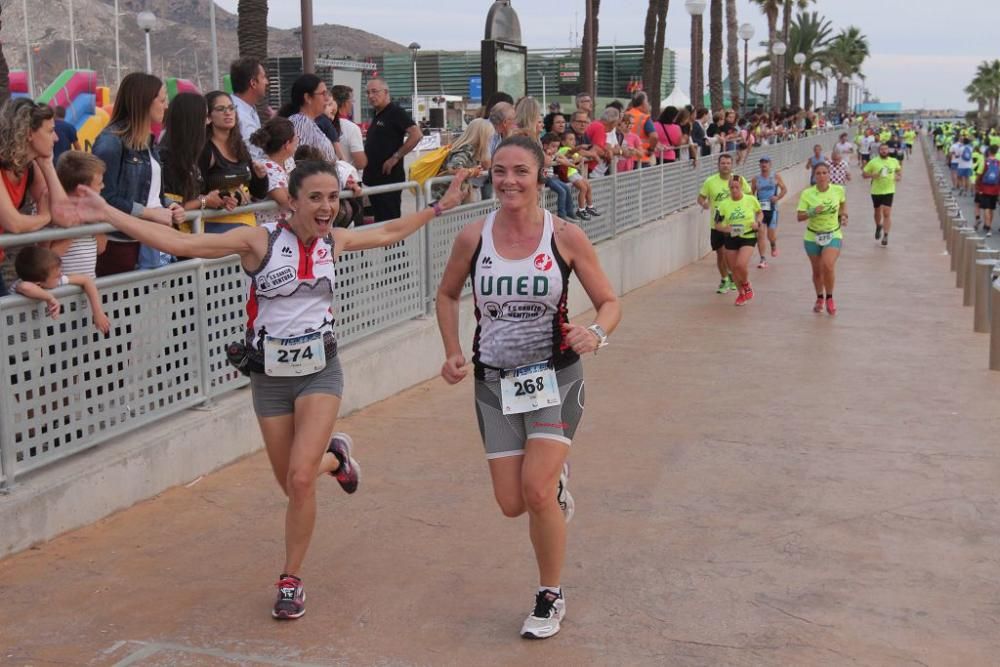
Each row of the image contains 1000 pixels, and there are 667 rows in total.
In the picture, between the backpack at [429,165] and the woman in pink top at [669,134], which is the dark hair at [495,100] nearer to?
the backpack at [429,165]

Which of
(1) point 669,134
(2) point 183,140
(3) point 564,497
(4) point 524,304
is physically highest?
(1) point 669,134

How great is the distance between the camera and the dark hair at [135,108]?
666 centimetres

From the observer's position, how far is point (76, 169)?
6.12 meters

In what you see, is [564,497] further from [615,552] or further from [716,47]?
[716,47]

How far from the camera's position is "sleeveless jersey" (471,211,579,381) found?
A: 4.84 m

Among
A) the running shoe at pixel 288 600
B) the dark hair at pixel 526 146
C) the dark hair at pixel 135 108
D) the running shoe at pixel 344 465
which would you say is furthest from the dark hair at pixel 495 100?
the running shoe at pixel 288 600

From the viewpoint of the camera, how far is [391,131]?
35.7ft

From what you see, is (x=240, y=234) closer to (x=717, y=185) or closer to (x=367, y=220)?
(x=367, y=220)

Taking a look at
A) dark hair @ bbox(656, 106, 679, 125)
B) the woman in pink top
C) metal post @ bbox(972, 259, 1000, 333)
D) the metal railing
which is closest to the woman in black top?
the metal railing

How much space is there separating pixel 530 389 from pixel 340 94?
6.84 m

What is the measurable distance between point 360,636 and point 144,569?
1.25 m

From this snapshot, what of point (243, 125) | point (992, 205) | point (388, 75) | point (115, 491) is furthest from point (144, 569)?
point (388, 75)

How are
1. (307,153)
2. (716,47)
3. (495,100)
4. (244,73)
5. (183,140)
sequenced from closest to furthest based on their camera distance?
(183,140), (307,153), (244,73), (495,100), (716,47)

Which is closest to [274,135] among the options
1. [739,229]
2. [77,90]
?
[739,229]
